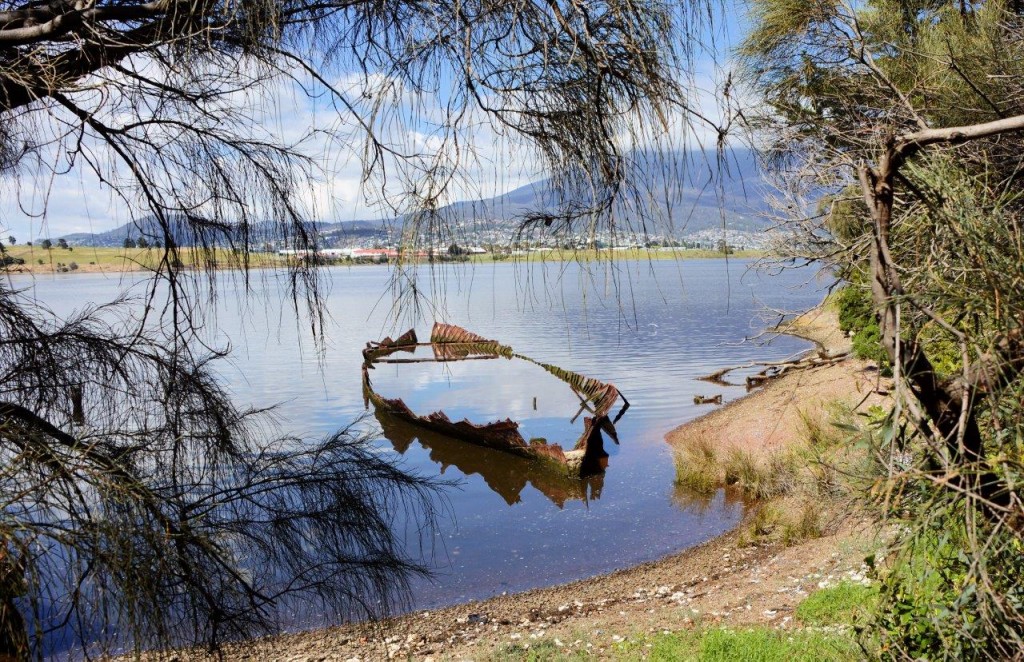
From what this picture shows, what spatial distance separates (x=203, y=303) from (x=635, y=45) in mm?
1875

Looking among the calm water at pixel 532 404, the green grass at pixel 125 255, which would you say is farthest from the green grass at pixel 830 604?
the green grass at pixel 125 255

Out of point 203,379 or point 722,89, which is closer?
point 722,89

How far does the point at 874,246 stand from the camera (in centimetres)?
166

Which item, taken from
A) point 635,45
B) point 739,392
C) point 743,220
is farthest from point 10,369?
Result: point 739,392

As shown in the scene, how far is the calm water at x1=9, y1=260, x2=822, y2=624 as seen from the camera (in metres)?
3.39

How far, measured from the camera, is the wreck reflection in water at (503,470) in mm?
14047

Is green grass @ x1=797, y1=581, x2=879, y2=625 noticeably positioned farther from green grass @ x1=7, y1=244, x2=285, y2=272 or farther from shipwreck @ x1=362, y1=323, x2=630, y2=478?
shipwreck @ x1=362, y1=323, x2=630, y2=478

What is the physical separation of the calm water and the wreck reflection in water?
0.04 meters

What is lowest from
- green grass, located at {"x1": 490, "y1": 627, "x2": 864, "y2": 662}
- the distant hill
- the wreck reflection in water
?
the wreck reflection in water

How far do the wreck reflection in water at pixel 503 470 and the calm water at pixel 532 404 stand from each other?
0.13 ft

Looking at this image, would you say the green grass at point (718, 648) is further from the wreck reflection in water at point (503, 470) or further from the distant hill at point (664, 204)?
A: the wreck reflection in water at point (503, 470)

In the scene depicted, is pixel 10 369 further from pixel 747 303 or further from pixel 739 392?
pixel 747 303

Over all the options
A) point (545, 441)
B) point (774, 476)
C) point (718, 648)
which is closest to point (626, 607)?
point (718, 648)

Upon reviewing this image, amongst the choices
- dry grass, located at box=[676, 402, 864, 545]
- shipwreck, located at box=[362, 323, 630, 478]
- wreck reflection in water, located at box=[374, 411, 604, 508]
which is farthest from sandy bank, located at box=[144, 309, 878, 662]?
shipwreck, located at box=[362, 323, 630, 478]
